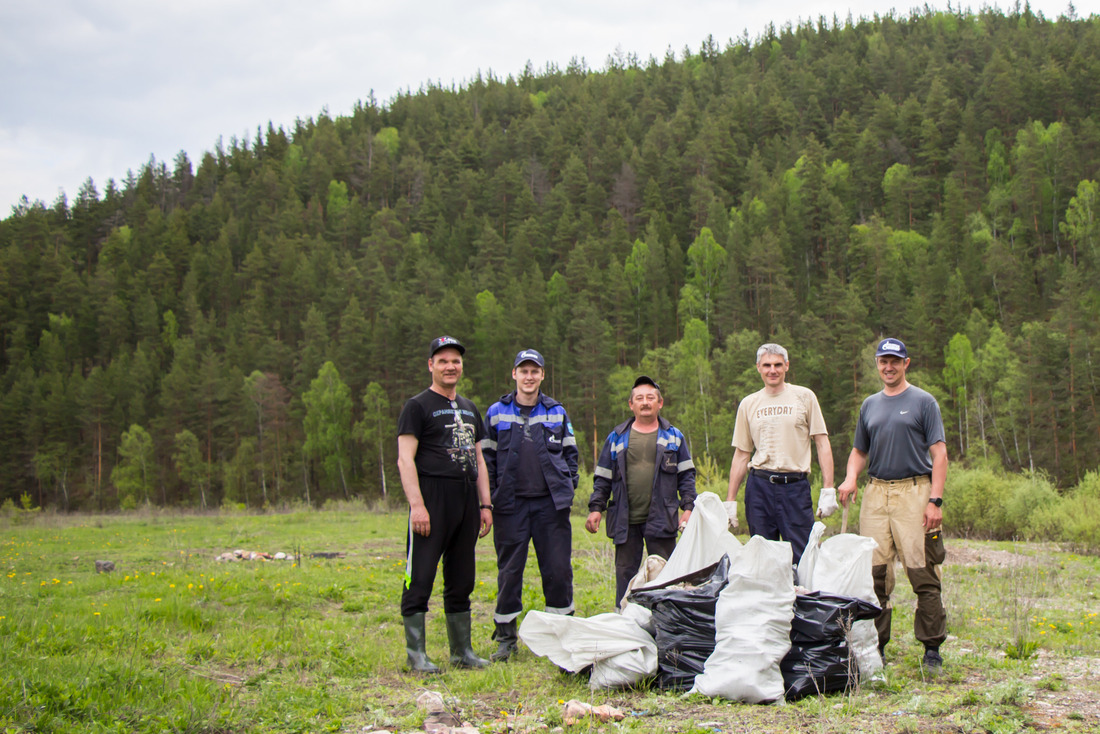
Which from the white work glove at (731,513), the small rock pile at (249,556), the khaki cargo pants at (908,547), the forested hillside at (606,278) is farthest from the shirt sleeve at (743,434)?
the forested hillside at (606,278)

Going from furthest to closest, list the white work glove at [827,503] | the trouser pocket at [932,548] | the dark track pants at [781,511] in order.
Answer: the dark track pants at [781,511] < the white work glove at [827,503] < the trouser pocket at [932,548]

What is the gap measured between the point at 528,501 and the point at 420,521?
2.76 feet

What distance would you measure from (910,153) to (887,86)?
64.5 feet

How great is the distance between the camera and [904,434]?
495 centimetres

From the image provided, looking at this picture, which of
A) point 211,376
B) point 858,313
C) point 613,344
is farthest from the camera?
point 211,376

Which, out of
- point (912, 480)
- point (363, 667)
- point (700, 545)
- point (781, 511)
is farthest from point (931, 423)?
point (363, 667)

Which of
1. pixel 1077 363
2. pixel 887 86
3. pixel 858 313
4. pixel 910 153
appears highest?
pixel 887 86

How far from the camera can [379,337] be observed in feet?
198

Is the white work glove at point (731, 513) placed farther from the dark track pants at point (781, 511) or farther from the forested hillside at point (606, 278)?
the forested hillside at point (606, 278)

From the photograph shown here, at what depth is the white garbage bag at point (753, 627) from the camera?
4.01 metres

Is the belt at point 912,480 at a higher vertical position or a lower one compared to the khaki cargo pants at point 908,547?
higher

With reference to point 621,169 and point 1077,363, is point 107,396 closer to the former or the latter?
point 621,169

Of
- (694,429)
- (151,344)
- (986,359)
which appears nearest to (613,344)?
(694,429)

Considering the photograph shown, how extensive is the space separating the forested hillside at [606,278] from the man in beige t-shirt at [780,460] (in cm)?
3689
